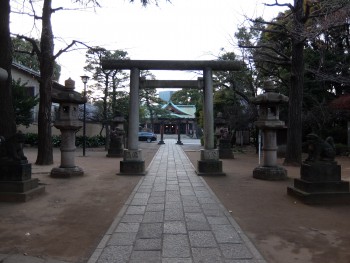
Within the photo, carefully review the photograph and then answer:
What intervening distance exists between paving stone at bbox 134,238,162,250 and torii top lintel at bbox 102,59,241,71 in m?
8.63

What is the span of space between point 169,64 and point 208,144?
3.16 meters

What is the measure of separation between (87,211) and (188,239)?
270cm

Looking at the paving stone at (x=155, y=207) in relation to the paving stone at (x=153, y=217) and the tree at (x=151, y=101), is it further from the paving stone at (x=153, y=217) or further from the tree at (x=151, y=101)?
the tree at (x=151, y=101)

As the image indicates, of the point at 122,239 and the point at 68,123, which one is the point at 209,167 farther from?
the point at 122,239

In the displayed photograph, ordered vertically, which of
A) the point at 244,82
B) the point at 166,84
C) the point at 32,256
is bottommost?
the point at 32,256

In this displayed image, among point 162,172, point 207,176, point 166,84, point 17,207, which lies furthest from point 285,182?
point 17,207

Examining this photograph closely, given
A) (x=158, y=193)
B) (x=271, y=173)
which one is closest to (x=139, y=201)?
(x=158, y=193)

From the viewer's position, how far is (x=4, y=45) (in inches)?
418

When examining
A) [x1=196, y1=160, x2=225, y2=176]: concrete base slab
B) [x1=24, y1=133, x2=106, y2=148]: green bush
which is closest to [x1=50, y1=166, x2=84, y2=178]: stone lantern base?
[x1=196, y1=160, x2=225, y2=176]: concrete base slab

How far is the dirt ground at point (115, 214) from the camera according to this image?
513 cm

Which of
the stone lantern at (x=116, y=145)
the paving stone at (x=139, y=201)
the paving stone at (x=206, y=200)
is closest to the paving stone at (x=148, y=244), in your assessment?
A: the paving stone at (x=139, y=201)

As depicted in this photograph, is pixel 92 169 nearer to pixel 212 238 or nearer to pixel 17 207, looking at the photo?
pixel 17 207

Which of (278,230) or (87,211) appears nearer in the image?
(278,230)

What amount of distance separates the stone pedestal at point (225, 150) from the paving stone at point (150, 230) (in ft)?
50.7
